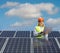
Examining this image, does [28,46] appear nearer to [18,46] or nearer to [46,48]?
[18,46]

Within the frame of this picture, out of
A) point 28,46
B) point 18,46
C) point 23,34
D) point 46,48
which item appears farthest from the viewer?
point 23,34

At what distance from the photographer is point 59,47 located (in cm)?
2142

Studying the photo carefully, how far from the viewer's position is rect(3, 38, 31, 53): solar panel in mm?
20656

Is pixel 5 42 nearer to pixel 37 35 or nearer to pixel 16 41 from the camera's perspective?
pixel 16 41

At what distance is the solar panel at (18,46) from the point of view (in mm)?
20656

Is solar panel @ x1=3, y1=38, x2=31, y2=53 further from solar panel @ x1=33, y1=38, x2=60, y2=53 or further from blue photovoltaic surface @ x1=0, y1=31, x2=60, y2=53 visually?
solar panel @ x1=33, y1=38, x2=60, y2=53

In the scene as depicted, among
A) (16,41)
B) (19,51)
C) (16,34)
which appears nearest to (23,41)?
(16,41)

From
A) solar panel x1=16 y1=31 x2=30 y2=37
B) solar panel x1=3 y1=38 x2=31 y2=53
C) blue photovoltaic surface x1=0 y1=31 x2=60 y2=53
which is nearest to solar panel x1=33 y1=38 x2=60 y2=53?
blue photovoltaic surface x1=0 y1=31 x2=60 y2=53

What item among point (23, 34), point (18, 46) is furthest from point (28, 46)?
point (23, 34)

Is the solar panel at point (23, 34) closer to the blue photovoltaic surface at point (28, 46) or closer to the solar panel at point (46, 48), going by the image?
the blue photovoltaic surface at point (28, 46)

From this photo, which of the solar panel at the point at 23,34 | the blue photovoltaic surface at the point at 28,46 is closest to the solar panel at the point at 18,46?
the blue photovoltaic surface at the point at 28,46

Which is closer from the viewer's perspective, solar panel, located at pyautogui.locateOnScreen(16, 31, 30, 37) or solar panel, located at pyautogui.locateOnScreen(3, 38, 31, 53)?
solar panel, located at pyautogui.locateOnScreen(3, 38, 31, 53)

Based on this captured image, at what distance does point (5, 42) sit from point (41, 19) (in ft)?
25.1

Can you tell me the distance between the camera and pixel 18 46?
21.6 meters
